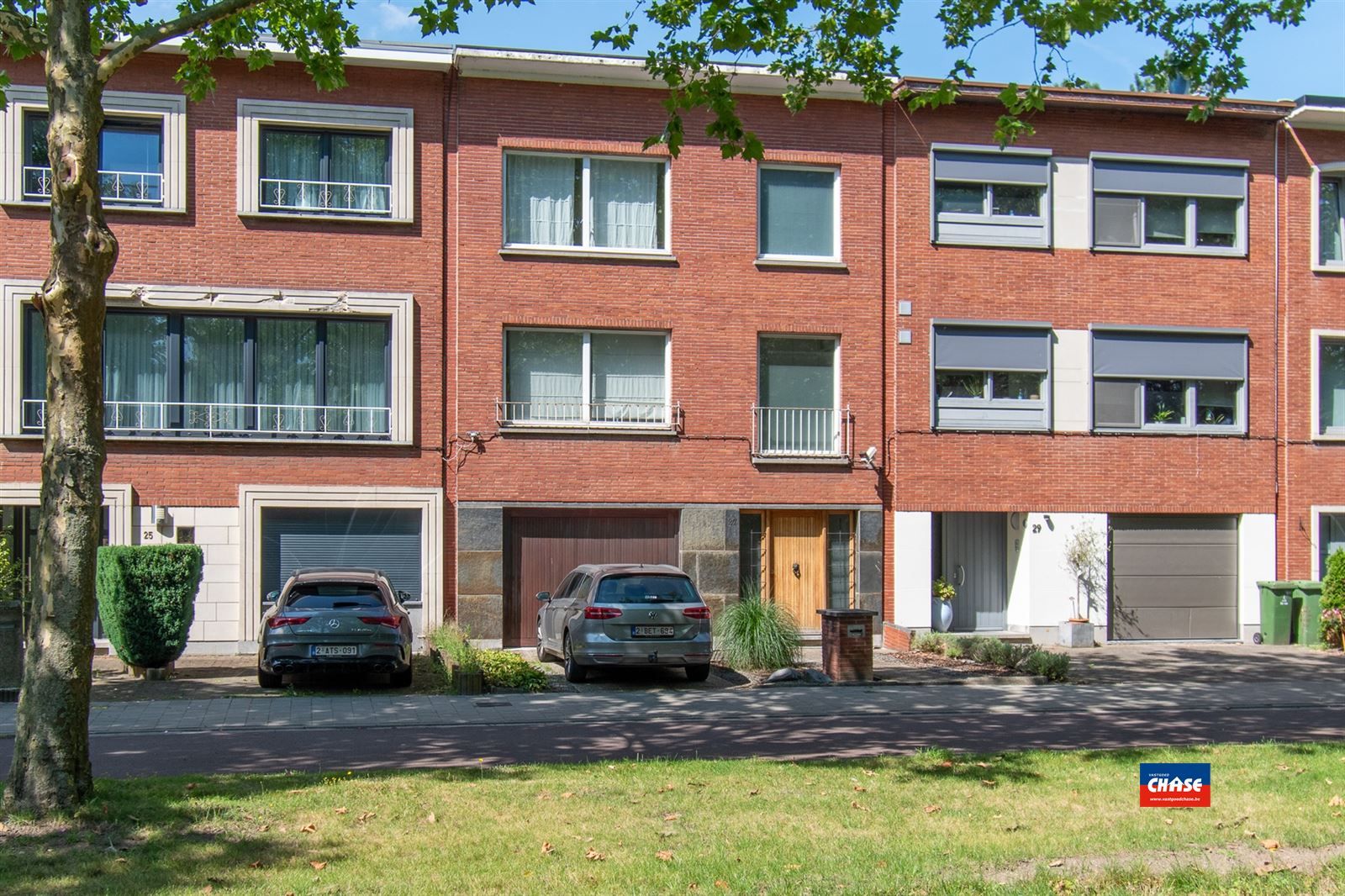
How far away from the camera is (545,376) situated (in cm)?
2158

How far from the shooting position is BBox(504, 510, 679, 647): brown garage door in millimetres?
21359

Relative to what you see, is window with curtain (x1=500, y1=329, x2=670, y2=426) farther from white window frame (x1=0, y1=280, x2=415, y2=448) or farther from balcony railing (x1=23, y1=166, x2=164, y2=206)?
balcony railing (x1=23, y1=166, x2=164, y2=206)

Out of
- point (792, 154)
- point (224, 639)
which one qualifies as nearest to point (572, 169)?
point (792, 154)

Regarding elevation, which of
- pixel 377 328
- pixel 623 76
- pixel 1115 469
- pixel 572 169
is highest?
pixel 623 76

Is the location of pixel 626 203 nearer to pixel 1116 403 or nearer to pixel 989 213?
pixel 989 213

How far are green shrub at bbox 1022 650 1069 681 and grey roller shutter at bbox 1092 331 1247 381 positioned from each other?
678 centimetres

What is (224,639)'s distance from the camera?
20.1 metres

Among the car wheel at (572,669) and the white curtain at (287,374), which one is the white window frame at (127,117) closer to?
the white curtain at (287,374)

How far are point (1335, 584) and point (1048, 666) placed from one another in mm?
7364

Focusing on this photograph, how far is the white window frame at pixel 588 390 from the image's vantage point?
69.8 feet

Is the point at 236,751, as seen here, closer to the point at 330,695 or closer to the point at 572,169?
the point at 330,695

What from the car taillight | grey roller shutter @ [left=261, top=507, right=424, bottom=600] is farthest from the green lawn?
grey roller shutter @ [left=261, top=507, right=424, bottom=600]

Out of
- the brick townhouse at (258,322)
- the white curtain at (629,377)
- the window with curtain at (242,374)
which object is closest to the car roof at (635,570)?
the brick townhouse at (258,322)

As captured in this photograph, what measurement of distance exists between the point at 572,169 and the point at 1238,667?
13.0m
